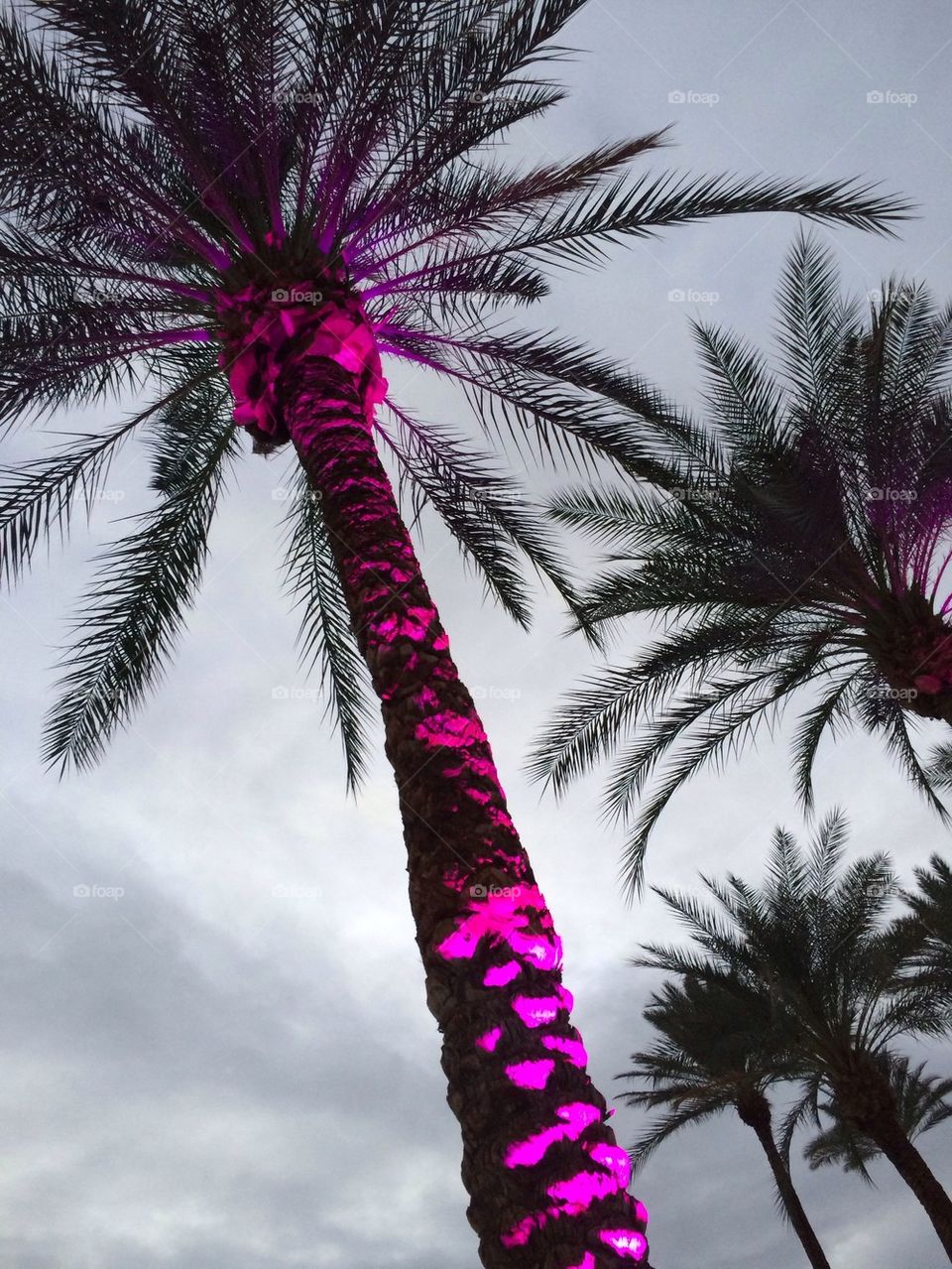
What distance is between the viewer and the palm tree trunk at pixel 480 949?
115 inches

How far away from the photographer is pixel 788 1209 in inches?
617

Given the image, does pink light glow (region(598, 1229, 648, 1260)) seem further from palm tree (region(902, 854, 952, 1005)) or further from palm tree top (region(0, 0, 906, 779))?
palm tree (region(902, 854, 952, 1005))

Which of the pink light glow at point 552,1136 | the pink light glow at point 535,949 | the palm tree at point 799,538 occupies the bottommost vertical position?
the pink light glow at point 552,1136

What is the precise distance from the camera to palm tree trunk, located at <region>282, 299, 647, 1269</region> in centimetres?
293

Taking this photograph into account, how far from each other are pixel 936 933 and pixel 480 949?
14.3 m

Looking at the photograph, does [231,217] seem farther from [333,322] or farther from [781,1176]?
[781,1176]

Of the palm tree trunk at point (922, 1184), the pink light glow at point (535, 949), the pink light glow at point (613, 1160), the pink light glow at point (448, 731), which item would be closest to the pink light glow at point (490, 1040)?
the pink light glow at point (535, 949)

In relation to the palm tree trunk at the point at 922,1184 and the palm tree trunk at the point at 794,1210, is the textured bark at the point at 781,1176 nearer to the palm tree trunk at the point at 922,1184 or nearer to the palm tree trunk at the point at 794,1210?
the palm tree trunk at the point at 794,1210

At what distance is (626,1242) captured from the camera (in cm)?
283

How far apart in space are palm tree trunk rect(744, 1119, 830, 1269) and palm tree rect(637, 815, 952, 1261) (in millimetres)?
1562

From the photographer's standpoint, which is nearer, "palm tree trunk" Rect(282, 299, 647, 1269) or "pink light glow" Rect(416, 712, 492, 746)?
"palm tree trunk" Rect(282, 299, 647, 1269)

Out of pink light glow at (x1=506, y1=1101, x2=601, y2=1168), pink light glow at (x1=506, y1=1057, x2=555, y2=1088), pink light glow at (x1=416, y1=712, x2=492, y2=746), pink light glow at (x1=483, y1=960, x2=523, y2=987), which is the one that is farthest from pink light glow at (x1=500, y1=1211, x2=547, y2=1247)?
pink light glow at (x1=416, y1=712, x2=492, y2=746)

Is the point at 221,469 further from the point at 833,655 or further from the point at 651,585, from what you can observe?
the point at 833,655

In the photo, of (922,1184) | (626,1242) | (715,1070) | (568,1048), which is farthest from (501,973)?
(715,1070)
